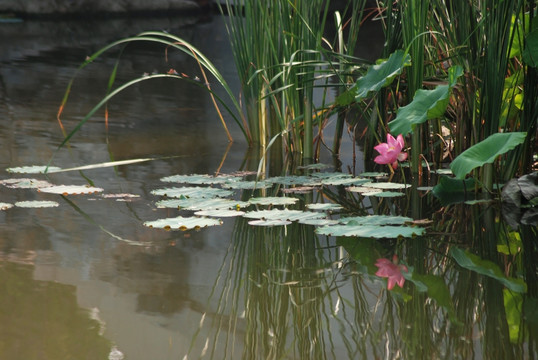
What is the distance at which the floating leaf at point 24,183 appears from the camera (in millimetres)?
2080

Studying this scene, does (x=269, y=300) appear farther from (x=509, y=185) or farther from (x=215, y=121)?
(x=215, y=121)

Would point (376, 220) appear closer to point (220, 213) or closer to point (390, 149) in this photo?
point (220, 213)

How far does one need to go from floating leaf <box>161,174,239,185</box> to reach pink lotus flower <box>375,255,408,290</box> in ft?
2.72

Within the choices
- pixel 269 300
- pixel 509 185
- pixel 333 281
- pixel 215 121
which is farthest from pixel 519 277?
pixel 215 121

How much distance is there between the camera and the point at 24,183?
2.11m

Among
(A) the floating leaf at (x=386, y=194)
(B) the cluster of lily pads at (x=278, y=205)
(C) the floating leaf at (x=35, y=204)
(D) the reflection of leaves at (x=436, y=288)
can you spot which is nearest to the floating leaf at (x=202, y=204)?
(B) the cluster of lily pads at (x=278, y=205)

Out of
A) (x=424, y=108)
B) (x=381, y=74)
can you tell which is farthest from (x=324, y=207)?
(x=381, y=74)

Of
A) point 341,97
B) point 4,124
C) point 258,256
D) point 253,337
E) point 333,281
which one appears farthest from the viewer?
point 4,124

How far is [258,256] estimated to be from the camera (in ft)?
5.01

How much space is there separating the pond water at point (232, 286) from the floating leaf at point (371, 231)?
22 millimetres

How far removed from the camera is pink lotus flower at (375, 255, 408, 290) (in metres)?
1.37

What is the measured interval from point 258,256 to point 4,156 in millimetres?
1329

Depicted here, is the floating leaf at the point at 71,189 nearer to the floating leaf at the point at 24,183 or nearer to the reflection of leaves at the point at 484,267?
the floating leaf at the point at 24,183

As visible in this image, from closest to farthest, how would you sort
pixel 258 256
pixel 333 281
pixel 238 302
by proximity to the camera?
pixel 238 302 < pixel 333 281 < pixel 258 256
